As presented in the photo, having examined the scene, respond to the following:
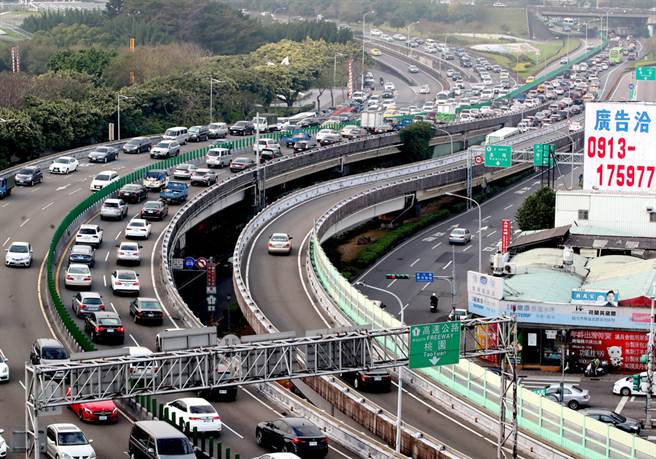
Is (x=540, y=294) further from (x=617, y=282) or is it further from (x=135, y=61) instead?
(x=135, y=61)

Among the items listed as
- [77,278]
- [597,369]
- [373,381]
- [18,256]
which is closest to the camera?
[373,381]

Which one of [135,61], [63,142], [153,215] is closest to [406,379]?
[153,215]

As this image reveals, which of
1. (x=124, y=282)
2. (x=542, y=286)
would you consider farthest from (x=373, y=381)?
(x=542, y=286)

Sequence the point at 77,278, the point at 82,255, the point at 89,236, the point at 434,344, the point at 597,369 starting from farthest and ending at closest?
the point at 89,236
the point at 82,255
the point at 77,278
the point at 597,369
the point at 434,344

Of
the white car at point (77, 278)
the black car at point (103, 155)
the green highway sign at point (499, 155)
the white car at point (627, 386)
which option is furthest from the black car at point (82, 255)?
the green highway sign at point (499, 155)

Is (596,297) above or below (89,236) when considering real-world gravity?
below

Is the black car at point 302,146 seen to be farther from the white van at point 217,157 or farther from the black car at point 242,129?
the white van at point 217,157

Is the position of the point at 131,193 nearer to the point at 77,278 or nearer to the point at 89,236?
the point at 89,236
